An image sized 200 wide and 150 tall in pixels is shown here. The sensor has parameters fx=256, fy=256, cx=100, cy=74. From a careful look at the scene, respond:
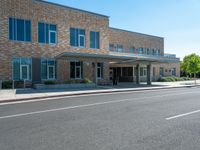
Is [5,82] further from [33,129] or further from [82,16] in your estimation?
[33,129]

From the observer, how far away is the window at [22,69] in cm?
2605

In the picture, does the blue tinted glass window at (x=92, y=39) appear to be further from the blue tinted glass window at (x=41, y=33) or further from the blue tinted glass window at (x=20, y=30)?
the blue tinted glass window at (x=20, y=30)

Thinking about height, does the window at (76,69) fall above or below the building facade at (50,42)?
below

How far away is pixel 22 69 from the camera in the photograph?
86.9 ft

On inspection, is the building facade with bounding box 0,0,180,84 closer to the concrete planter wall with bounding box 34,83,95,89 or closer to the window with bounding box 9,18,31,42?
the window with bounding box 9,18,31,42

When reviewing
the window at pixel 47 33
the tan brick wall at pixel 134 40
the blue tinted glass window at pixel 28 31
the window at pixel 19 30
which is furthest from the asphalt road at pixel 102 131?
the tan brick wall at pixel 134 40

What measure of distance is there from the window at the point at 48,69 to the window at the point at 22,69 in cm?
149

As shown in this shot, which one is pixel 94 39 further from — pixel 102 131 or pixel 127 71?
pixel 102 131

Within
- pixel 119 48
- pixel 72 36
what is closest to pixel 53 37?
pixel 72 36

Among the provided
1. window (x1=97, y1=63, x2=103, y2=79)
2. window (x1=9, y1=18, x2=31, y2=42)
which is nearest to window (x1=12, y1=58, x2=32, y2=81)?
window (x1=9, y1=18, x2=31, y2=42)

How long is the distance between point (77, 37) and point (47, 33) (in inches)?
168

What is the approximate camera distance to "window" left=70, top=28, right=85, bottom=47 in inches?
1216

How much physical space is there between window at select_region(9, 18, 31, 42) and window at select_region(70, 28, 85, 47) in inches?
225

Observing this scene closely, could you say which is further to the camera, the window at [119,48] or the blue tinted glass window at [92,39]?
the window at [119,48]
